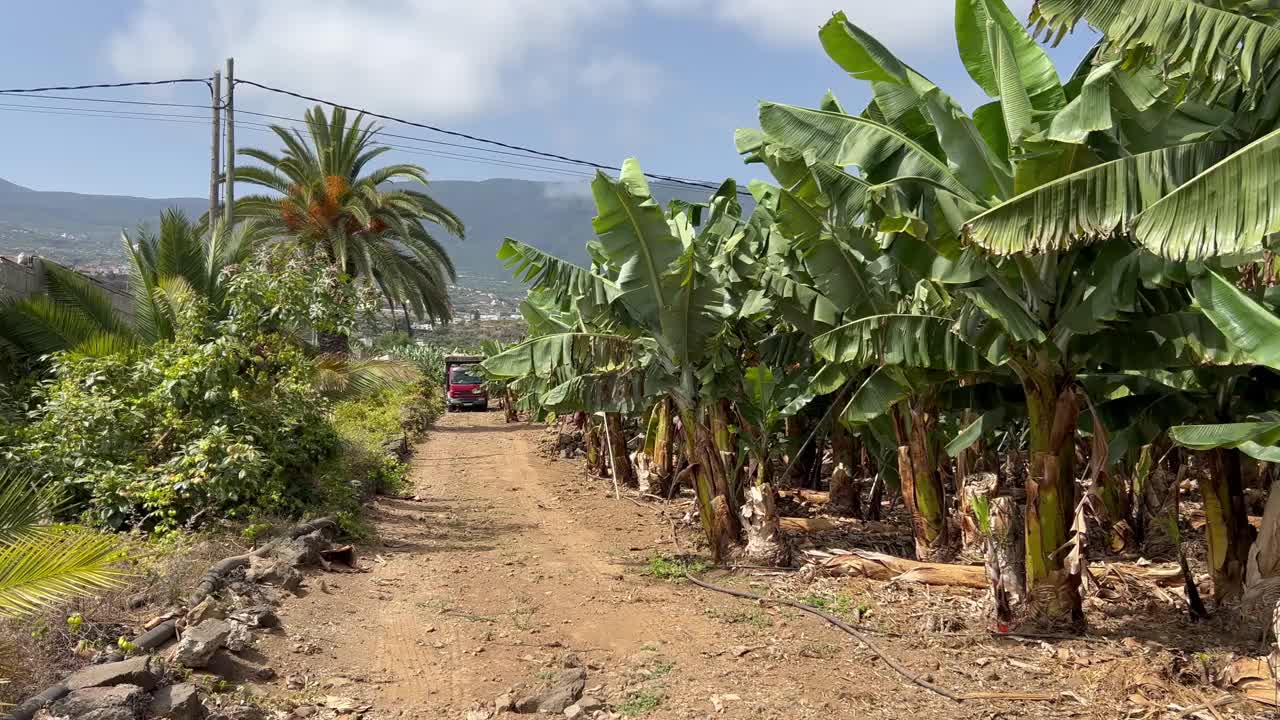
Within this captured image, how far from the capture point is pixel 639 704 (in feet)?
21.2

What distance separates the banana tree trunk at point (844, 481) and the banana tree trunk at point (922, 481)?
9.77ft

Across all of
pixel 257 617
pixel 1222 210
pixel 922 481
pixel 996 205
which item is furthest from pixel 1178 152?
pixel 257 617

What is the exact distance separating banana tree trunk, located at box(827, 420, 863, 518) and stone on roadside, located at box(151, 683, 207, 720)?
30.5 feet

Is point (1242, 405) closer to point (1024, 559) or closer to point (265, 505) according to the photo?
point (1024, 559)

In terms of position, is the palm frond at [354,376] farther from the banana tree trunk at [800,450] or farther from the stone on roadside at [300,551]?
the banana tree trunk at [800,450]

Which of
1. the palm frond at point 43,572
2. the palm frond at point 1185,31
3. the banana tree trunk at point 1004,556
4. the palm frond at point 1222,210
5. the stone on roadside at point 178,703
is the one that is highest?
the palm frond at point 1185,31

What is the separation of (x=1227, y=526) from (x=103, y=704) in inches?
308

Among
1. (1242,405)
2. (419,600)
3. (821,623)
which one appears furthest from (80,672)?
(1242,405)

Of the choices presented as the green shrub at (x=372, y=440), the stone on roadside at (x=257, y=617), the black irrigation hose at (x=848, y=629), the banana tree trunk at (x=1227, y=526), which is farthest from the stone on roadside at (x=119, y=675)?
the banana tree trunk at (x=1227, y=526)

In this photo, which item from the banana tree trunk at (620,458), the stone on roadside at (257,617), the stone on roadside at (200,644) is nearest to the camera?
the stone on roadside at (200,644)

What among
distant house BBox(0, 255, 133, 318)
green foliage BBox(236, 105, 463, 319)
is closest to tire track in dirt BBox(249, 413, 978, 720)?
distant house BBox(0, 255, 133, 318)

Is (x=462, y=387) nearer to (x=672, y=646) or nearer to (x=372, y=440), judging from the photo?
(x=372, y=440)

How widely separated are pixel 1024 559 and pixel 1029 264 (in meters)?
2.31

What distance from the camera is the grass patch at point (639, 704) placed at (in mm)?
6324
